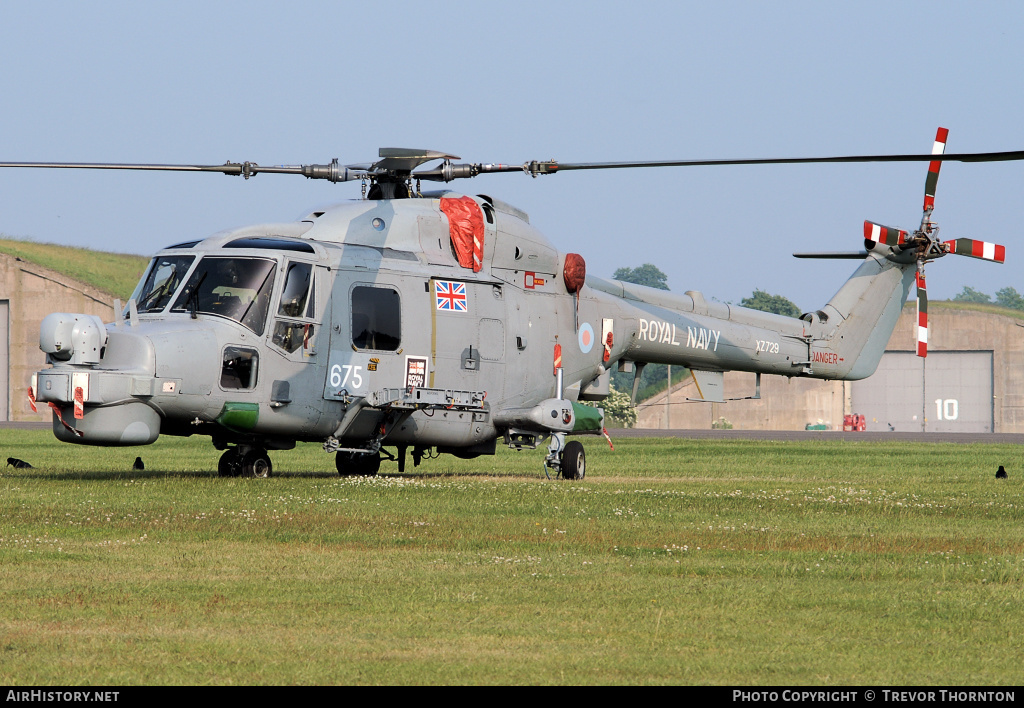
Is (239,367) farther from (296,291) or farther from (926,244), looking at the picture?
(926,244)

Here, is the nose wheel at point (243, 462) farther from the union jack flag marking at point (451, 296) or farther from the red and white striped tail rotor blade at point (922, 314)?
the red and white striped tail rotor blade at point (922, 314)

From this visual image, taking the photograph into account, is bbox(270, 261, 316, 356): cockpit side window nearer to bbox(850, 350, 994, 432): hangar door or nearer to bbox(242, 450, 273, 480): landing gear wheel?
bbox(242, 450, 273, 480): landing gear wheel

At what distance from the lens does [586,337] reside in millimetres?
24172

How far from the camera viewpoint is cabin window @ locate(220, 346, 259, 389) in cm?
1897

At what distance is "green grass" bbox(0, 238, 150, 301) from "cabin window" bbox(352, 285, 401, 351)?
67.2 metres

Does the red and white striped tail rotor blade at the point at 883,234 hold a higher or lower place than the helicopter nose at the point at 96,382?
higher

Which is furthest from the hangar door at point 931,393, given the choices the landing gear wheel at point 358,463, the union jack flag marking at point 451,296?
the union jack flag marking at point 451,296

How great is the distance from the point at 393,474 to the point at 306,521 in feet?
29.7

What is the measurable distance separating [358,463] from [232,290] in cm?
486

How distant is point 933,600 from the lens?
10.0m

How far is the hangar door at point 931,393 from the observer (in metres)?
103

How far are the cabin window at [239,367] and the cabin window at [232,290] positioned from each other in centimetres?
39

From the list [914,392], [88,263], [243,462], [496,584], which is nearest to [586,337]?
[243,462]

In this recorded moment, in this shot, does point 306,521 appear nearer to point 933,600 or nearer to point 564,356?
point 933,600
